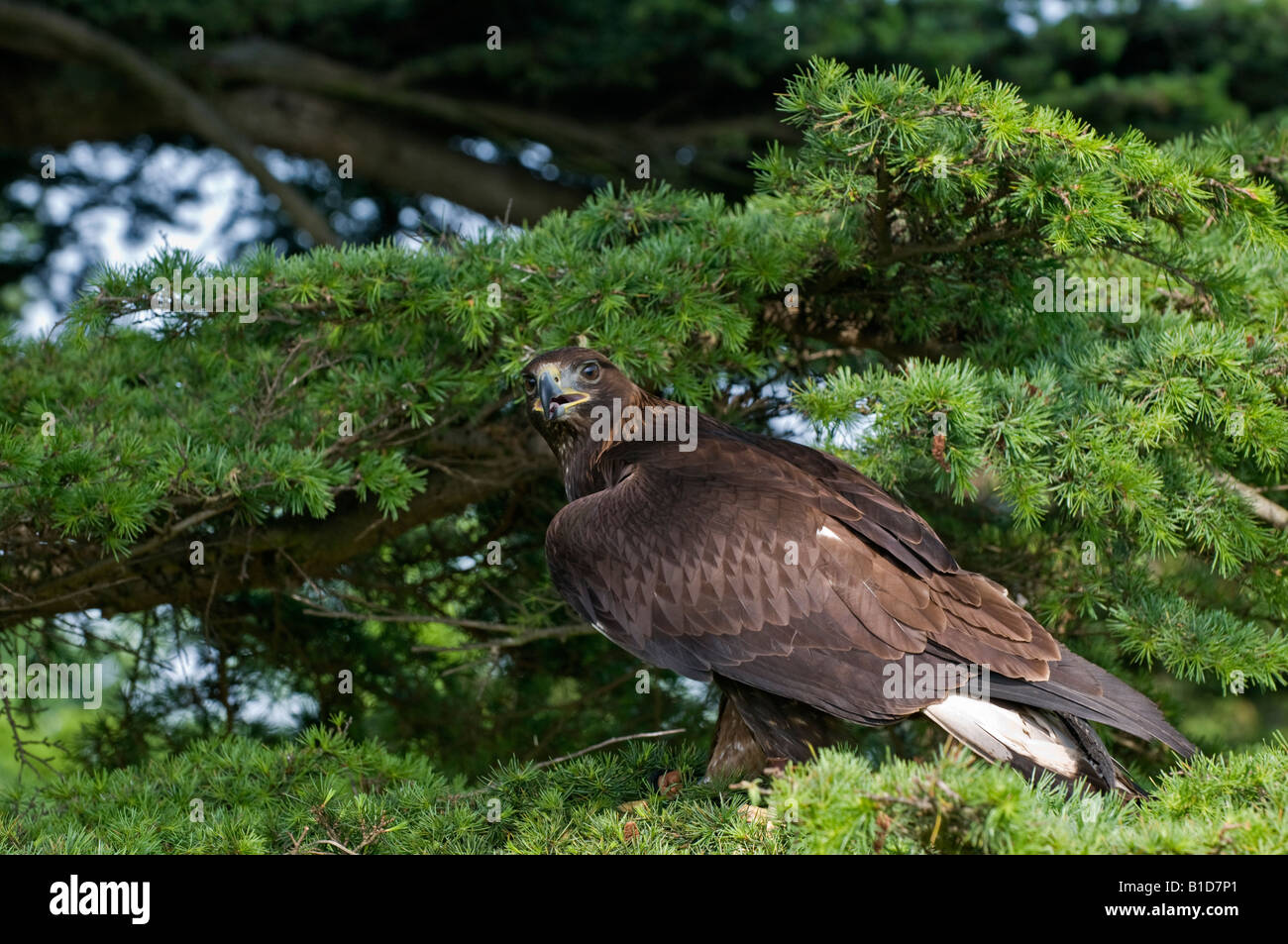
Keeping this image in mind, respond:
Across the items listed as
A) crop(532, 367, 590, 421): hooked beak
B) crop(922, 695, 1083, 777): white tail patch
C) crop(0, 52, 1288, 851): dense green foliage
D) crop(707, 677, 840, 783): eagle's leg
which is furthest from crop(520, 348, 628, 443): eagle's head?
crop(922, 695, 1083, 777): white tail patch

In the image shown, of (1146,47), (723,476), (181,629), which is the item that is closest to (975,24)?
(1146,47)

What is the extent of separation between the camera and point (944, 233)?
385cm

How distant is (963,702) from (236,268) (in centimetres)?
273

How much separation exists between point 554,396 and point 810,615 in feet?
3.59

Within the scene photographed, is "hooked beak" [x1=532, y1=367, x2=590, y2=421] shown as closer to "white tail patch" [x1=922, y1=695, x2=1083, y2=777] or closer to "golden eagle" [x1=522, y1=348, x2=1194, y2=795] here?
"golden eagle" [x1=522, y1=348, x2=1194, y2=795]

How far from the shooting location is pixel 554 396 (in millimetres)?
3840

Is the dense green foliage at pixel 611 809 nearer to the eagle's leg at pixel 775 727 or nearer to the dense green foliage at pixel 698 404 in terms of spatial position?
the dense green foliage at pixel 698 404

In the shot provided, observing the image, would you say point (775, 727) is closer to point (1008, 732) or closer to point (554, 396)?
point (1008, 732)

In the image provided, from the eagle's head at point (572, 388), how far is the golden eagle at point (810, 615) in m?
0.03

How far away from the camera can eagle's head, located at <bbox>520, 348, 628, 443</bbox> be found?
3.84 metres

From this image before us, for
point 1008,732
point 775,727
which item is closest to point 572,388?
point 775,727

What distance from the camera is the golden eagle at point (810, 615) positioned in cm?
328

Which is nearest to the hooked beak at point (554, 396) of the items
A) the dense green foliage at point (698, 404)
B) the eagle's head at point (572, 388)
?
the eagle's head at point (572, 388)
